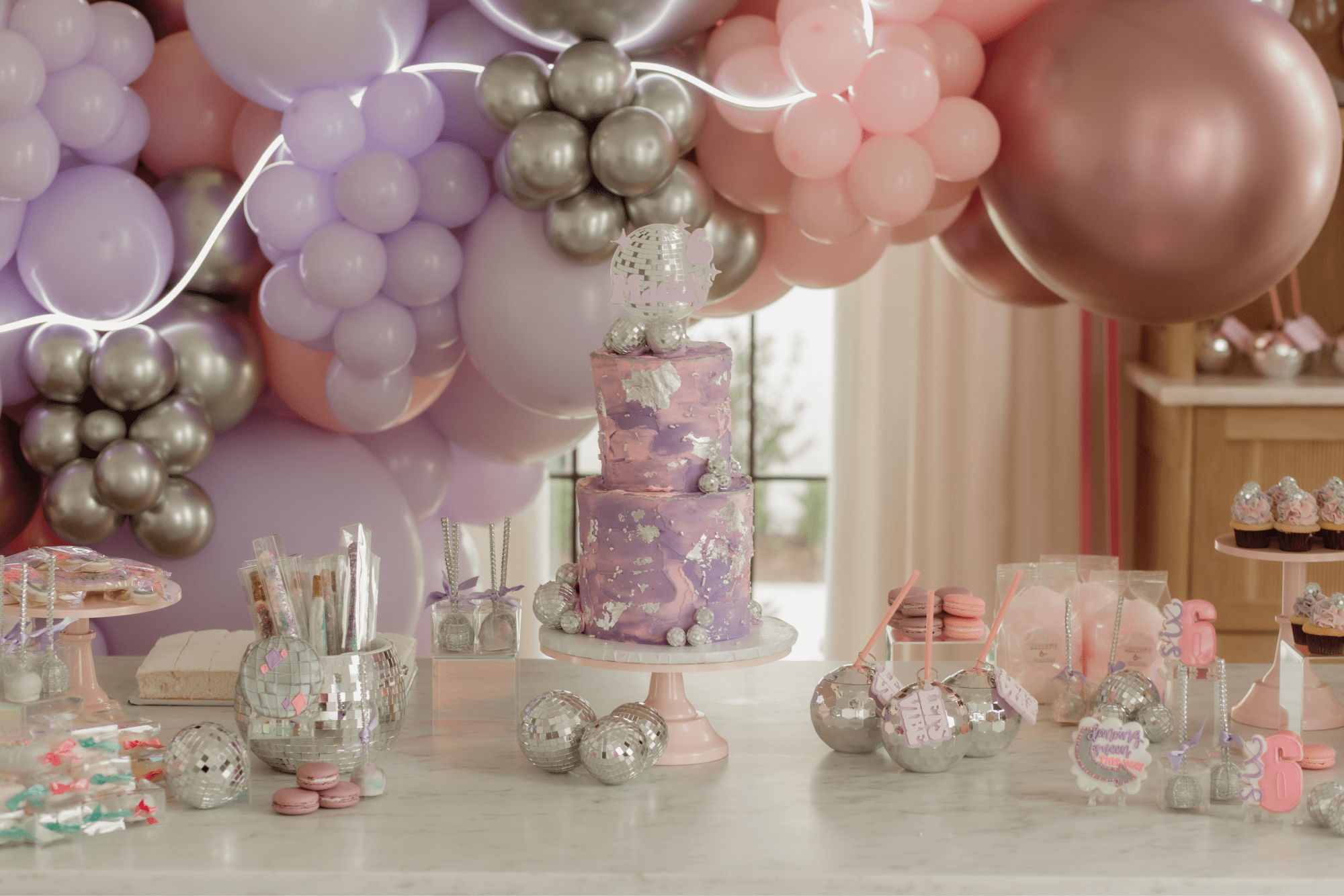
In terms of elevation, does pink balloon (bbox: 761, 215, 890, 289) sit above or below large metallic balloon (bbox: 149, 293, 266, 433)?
above

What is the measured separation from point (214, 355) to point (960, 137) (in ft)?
3.70

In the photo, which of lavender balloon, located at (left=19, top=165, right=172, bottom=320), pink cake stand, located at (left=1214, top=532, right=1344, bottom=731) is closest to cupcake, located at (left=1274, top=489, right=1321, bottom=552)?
pink cake stand, located at (left=1214, top=532, right=1344, bottom=731)

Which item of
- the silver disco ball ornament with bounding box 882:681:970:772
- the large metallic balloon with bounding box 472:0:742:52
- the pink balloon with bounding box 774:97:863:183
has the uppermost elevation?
the large metallic balloon with bounding box 472:0:742:52

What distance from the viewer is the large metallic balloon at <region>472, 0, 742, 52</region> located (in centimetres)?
183

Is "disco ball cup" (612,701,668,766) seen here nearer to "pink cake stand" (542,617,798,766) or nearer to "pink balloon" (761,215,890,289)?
"pink cake stand" (542,617,798,766)

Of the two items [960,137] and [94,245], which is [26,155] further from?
[960,137]

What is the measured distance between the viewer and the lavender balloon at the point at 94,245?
1889 millimetres

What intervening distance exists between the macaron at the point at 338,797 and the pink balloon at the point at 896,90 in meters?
1.15

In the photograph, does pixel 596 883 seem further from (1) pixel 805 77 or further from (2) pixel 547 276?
(1) pixel 805 77

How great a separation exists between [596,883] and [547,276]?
103cm

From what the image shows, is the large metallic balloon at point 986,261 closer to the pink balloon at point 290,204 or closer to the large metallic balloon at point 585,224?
the large metallic balloon at point 585,224

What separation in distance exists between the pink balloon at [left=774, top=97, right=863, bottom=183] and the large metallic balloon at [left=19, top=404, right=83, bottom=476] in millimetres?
1084

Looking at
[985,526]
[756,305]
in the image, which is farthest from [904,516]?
[756,305]

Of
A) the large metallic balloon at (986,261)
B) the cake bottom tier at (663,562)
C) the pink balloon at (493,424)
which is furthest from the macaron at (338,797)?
the large metallic balloon at (986,261)
